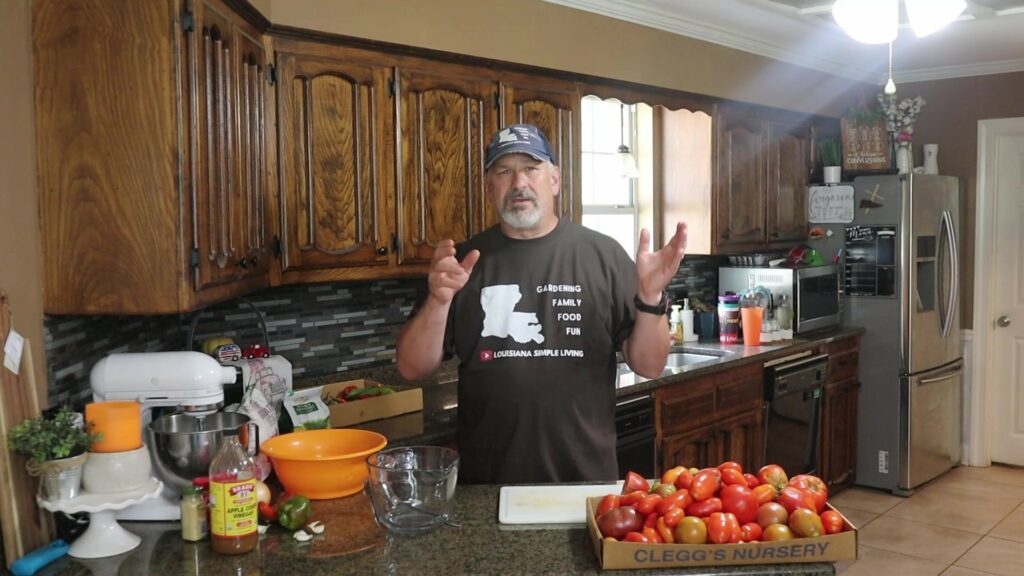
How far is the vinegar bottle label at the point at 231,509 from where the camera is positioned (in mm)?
1672

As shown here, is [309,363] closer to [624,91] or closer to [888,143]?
[624,91]

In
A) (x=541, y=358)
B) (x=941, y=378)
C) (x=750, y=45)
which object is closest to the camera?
(x=541, y=358)

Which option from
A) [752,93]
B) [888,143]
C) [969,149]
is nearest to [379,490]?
[752,93]

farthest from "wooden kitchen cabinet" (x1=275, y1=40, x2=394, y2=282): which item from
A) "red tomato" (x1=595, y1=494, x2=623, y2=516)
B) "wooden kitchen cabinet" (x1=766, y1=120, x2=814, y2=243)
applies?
"wooden kitchen cabinet" (x1=766, y1=120, x2=814, y2=243)

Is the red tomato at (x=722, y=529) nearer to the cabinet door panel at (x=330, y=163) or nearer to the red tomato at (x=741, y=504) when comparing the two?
the red tomato at (x=741, y=504)

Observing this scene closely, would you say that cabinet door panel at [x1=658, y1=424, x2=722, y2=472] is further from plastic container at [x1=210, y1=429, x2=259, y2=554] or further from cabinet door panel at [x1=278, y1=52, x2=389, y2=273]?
plastic container at [x1=210, y1=429, x2=259, y2=554]

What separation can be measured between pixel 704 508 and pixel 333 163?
177 centimetres

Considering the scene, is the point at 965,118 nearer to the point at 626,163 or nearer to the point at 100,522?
the point at 626,163

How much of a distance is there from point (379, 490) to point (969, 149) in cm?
515

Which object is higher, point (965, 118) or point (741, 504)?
point (965, 118)

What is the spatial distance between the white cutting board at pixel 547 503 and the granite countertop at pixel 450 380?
0.78m

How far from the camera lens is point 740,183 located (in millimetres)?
4699

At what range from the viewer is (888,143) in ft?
17.1

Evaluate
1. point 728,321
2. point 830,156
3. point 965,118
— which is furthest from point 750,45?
point 965,118
